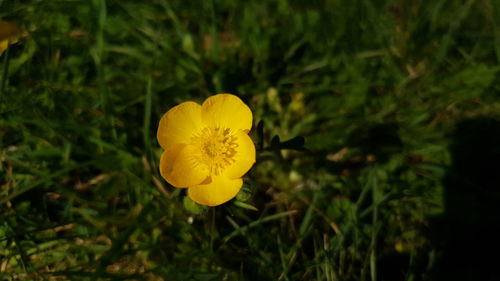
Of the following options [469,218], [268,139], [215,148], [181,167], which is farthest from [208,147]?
[469,218]

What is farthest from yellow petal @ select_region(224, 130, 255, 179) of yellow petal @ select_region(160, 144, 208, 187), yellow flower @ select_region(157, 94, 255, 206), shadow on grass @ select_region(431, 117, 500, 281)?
shadow on grass @ select_region(431, 117, 500, 281)

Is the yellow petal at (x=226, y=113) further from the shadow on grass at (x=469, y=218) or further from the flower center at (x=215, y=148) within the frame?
the shadow on grass at (x=469, y=218)

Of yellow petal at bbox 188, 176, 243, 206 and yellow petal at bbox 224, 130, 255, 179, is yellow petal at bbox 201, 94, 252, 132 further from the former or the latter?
yellow petal at bbox 188, 176, 243, 206

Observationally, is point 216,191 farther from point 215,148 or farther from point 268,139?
point 268,139

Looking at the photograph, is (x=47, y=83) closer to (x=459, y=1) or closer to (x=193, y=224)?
(x=193, y=224)

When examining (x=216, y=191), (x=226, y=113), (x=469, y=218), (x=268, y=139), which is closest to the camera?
(x=216, y=191)

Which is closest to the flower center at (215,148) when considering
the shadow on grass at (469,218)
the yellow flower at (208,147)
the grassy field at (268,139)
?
the yellow flower at (208,147)

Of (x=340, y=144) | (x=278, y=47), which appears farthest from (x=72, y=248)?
(x=278, y=47)
